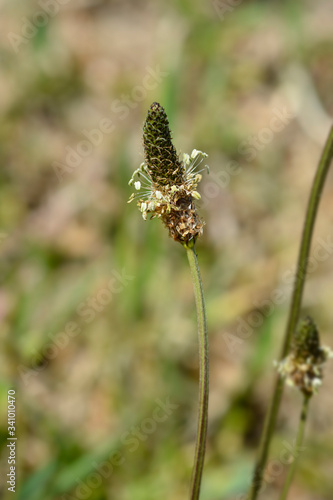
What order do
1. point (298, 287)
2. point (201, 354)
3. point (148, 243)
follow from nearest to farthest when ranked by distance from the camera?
1. point (201, 354)
2. point (298, 287)
3. point (148, 243)

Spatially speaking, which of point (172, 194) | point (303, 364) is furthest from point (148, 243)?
point (172, 194)

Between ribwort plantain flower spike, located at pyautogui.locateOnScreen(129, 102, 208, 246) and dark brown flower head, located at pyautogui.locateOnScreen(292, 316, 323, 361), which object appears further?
dark brown flower head, located at pyautogui.locateOnScreen(292, 316, 323, 361)

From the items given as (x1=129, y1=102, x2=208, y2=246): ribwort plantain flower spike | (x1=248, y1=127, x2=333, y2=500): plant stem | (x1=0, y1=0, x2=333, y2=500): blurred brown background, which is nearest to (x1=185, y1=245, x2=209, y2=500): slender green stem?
(x1=129, y1=102, x2=208, y2=246): ribwort plantain flower spike

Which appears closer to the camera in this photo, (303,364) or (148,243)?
(303,364)

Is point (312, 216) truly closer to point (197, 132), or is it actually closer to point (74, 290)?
point (74, 290)

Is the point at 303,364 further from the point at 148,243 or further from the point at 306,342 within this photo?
the point at 148,243

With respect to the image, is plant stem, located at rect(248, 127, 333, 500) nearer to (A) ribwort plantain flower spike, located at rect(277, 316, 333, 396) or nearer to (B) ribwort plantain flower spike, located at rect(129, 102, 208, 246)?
(A) ribwort plantain flower spike, located at rect(277, 316, 333, 396)
